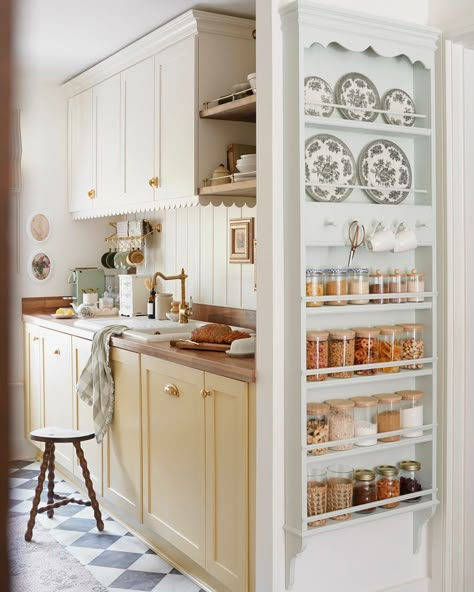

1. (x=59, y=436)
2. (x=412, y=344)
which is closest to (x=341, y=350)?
(x=412, y=344)

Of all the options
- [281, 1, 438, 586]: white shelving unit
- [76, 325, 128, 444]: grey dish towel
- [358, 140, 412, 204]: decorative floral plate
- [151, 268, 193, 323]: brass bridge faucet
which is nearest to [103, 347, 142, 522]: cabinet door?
[76, 325, 128, 444]: grey dish towel

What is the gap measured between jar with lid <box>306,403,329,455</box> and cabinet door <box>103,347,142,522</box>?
1.20 meters

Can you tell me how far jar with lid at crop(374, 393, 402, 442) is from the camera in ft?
8.55

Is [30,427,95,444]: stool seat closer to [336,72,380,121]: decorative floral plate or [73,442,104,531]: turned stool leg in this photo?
[73,442,104,531]: turned stool leg

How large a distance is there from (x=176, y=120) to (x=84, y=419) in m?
1.70

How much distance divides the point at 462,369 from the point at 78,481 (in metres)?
2.57

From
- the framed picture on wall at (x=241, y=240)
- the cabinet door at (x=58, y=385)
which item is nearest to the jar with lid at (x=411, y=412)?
the framed picture on wall at (x=241, y=240)

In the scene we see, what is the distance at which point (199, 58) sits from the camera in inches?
138

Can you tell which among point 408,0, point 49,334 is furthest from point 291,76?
point 49,334

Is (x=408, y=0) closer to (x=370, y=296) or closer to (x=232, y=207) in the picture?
(x=370, y=296)

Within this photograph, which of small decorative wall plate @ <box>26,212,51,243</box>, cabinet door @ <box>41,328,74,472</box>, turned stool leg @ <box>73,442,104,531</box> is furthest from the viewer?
small decorative wall plate @ <box>26,212,51,243</box>

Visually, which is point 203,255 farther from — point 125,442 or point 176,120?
point 125,442

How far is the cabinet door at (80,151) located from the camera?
4848mm

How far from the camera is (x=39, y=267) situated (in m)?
5.24
